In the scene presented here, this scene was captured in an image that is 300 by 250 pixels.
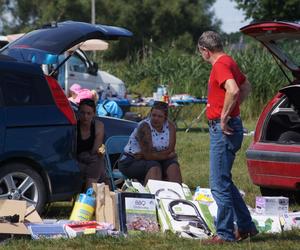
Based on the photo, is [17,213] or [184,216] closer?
[17,213]

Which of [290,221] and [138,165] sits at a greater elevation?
[138,165]

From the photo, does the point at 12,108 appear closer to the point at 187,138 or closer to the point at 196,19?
the point at 187,138

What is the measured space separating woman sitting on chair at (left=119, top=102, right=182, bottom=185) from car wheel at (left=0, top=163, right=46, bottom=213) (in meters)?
1.50

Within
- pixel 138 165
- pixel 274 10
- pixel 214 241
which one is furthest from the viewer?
pixel 274 10

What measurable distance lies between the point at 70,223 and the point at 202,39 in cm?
206

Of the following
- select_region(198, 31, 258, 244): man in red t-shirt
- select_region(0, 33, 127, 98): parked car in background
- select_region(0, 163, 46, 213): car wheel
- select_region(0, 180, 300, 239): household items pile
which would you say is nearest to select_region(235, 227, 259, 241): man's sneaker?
select_region(198, 31, 258, 244): man in red t-shirt

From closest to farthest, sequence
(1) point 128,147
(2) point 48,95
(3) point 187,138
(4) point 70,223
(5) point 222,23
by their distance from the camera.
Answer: (4) point 70,223 < (2) point 48,95 < (1) point 128,147 < (3) point 187,138 < (5) point 222,23

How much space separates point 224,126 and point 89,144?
266 centimetres

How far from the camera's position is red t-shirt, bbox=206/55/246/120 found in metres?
6.54

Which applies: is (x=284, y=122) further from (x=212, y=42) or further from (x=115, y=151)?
(x=212, y=42)

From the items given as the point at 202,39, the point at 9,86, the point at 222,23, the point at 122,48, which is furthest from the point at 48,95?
the point at 222,23

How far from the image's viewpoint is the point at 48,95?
7918 millimetres

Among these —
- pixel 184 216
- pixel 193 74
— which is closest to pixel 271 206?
pixel 184 216

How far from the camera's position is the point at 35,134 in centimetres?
766
